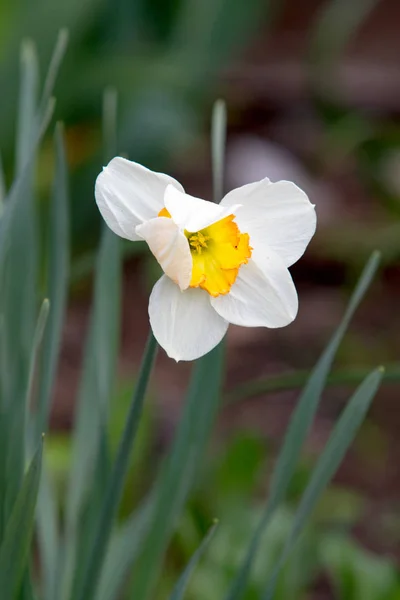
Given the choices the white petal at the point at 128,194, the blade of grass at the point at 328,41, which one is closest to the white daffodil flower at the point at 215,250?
the white petal at the point at 128,194

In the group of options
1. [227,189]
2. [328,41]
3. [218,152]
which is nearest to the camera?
[218,152]

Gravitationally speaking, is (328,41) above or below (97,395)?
above

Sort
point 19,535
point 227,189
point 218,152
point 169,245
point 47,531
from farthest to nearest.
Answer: point 227,189 < point 47,531 < point 218,152 < point 19,535 < point 169,245

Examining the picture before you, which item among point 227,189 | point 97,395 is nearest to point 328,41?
point 227,189

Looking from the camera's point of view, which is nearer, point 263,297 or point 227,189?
point 263,297

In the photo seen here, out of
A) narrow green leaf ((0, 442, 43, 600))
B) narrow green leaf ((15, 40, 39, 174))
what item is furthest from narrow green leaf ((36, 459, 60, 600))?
narrow green leaf ((15, 40, 39, 174))

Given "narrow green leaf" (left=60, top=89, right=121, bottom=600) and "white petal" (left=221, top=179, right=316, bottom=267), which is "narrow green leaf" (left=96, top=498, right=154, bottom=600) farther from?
"white petal" (left=221, top=179, right=316, bottom=267)

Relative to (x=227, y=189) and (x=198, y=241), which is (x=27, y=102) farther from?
(x=227, y=189)
